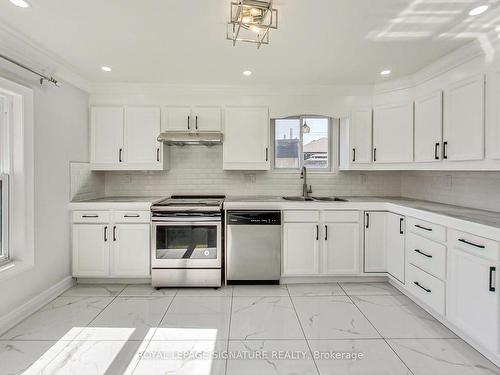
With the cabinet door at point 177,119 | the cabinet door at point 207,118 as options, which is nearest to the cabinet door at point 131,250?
the cabinet door at point 177,119

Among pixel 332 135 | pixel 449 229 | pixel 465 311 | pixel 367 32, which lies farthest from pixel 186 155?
pixel 465 311

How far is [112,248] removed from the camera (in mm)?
3336

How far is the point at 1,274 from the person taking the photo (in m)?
2.35

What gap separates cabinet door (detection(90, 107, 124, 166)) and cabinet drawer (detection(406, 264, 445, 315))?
3.51 meters

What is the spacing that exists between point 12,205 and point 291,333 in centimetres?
262

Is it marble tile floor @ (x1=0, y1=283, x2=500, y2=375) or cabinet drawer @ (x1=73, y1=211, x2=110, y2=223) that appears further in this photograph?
cabinet drawer @ (x1=73, y1=211, x2=110, y2=223)

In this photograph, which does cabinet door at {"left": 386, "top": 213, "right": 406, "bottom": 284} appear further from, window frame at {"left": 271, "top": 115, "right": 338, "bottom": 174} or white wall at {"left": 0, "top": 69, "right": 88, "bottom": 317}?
white wall at {"left": 0, "top": 69, "right": 88, "bottom": 317}

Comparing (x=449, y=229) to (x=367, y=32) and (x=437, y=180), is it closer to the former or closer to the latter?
(x=437, y=180)

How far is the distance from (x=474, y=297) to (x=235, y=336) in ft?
5.75

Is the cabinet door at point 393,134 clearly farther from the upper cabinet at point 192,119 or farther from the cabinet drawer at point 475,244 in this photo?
the upper cabinet at point 192,119

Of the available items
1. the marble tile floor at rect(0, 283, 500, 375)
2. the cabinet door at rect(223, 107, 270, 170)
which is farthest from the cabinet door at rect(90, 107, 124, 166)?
the marble tile floor at rect(0, 283, 500, 375)

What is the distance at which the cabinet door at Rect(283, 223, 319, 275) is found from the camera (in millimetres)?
3396

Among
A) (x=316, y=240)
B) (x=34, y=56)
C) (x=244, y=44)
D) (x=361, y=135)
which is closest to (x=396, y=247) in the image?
(x=316, y=240)

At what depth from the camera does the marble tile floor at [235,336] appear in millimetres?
1951
